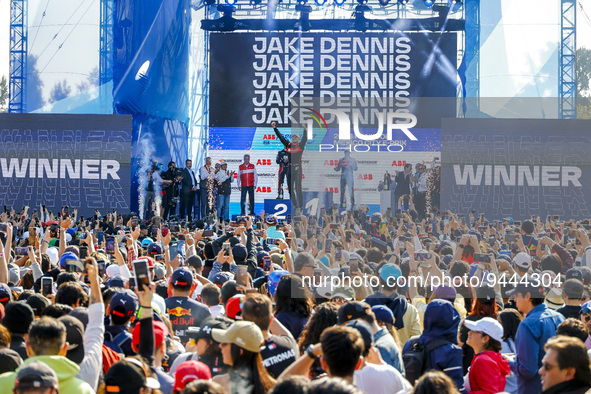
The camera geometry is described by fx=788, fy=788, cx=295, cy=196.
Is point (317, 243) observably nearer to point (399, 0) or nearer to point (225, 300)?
point (225, 300)

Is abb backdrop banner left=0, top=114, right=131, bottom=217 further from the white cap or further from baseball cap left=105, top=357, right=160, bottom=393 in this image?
baseball cap left=105, top=357, right=160, bottom=393

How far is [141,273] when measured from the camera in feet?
13.3

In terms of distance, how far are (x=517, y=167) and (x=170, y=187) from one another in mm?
9491

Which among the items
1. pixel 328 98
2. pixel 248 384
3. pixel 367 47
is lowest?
pixel 248 384

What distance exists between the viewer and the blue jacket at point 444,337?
459 cm

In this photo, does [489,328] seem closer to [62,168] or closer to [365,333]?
[365,333]

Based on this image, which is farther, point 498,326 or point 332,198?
point 332,198

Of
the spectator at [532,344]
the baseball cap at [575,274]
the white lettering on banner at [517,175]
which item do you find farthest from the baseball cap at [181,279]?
the white lettering on banner at [517,175]

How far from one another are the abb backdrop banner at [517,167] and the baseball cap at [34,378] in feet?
60.6

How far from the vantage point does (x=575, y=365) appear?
3.85m

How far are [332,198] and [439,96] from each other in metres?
4.82

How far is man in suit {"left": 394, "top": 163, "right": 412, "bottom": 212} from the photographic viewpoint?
19.8 meters

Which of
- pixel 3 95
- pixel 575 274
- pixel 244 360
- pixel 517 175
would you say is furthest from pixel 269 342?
pixel 3 95

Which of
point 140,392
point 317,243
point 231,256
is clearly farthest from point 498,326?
point 317,243
